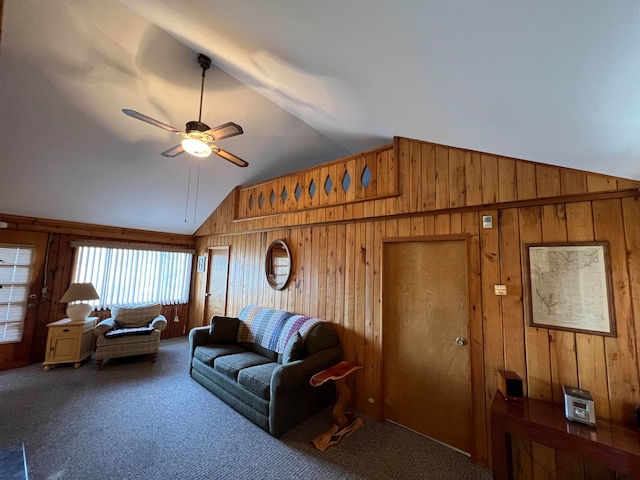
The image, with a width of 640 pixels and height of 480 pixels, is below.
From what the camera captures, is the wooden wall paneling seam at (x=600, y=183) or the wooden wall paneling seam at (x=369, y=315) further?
the wooden wall paneling seam at (x=369, y=315)

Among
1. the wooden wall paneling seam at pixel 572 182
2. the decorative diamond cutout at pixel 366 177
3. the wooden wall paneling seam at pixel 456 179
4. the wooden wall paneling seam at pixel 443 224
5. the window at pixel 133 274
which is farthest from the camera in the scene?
the window at pixel 133 274

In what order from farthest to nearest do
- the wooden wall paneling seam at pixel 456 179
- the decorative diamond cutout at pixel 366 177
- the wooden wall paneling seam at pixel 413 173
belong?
1. the decorative diamond cutout at pixel 366 177
2. the wooden wall paneling seam at pixel 413 173
3. the wooden wall paneling seam at pixel 456 179

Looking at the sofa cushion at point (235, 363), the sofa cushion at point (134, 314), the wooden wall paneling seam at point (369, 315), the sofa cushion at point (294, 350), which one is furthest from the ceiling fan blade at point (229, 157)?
the sofa cushion at point (134, 314)

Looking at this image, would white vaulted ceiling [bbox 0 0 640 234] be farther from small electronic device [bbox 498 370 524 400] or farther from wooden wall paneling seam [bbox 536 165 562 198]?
small electronic device [bbox 498 370 524 400]

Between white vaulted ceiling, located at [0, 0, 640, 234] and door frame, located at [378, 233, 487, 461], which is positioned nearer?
white vaulted ceiling, located at [0, 0, 640, 234]

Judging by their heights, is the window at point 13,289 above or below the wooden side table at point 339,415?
above

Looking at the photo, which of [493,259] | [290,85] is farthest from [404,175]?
[290,85]

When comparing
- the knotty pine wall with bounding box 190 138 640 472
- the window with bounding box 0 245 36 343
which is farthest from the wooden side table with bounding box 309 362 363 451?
the window with bounding box 0 245 36 343

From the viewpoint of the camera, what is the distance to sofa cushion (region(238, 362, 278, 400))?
8.69 ft

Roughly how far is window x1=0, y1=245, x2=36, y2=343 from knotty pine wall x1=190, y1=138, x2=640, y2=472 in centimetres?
451

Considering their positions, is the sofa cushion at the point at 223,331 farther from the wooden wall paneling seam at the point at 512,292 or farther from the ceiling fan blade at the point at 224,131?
the wooden wall paneling seam at the point at 512,292

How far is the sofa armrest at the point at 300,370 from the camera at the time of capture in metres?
2.53

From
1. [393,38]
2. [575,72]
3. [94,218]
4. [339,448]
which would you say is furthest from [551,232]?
[94,218]

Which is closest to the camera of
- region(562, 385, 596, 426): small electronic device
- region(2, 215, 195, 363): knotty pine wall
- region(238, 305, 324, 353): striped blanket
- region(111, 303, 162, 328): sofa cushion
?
region(562, 385, 596, 426): small electronic device
